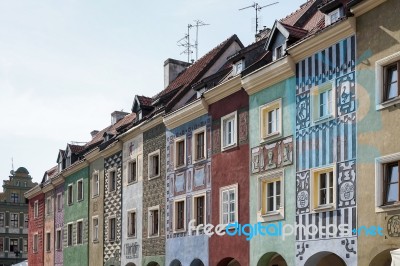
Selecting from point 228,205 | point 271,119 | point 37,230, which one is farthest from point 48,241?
point 271,119

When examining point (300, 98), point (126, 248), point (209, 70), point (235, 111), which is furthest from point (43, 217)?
point (300, 98)

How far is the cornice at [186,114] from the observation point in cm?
2648

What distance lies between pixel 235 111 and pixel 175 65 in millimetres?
12665

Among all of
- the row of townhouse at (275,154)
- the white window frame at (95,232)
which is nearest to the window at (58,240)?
the white window frame at (95,232)

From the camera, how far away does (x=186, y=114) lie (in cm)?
2759

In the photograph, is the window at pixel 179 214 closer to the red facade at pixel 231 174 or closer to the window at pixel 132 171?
the red facade at pixel 231 174

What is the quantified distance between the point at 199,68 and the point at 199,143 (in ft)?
20.5

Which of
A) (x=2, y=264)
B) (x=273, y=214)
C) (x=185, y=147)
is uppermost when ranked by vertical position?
(x=185, y=147)

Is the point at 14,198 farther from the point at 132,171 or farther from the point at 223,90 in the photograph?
the point at 223,90

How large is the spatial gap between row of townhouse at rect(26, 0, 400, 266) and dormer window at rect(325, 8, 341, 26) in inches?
1.2

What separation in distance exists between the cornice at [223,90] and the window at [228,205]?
3242 mm

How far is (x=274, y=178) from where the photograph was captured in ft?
71.8

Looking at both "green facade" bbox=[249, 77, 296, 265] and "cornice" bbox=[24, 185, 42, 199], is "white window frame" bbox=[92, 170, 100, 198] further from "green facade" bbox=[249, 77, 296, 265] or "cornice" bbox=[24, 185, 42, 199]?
"green facade" bbox=[249, 77, 296, 265]

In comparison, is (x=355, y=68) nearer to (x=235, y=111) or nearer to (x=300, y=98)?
(x=300, y=98)
